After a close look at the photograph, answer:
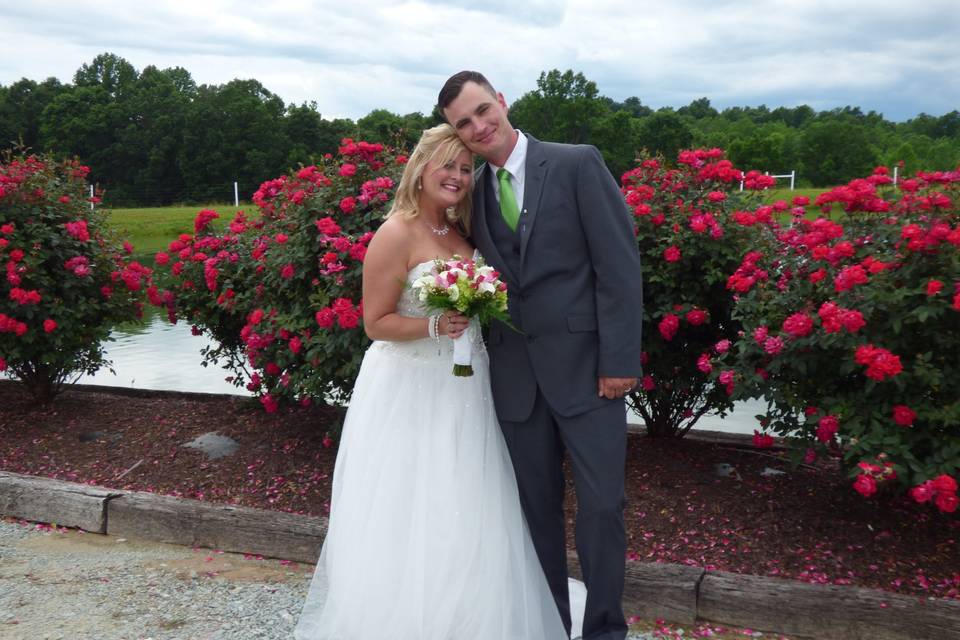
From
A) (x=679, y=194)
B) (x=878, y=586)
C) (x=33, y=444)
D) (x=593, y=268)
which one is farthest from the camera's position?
(x=33, y=444)

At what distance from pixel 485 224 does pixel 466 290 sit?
474 mm

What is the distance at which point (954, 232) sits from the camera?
11.9 feet

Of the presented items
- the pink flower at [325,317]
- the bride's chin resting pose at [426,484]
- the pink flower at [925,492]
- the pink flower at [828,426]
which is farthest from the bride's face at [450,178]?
the pink flower at [925,492]

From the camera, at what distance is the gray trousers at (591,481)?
11.3 ft

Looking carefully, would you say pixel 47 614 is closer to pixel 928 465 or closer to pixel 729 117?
pixel 928 465

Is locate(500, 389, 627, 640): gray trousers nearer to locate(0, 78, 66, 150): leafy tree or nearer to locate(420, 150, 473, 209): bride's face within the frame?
locate(420, 150, 473, 209): bride's face

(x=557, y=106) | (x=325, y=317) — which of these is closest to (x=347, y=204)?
(x=325, y=317)

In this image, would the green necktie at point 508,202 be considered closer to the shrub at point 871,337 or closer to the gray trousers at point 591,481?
the gray trousers at point 591,481

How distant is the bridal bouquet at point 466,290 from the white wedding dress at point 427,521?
325 millimetres

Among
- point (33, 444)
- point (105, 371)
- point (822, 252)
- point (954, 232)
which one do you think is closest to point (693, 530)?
point (822, 252)

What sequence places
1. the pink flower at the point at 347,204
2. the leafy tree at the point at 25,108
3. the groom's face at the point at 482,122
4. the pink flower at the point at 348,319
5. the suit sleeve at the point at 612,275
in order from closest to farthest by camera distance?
the suit sleeve at the point at 612,275 → the groom's face at the point at 482,122 → the pink flower at the point at 348,319 → the pink flower at the point at 347,204 → the leafy tree at the point at 25,108

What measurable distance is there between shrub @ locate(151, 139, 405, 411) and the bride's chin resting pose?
1074mm

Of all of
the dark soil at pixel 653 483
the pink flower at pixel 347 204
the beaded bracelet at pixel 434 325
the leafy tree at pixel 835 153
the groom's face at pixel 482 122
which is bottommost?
the dark soil at pixel 653 483

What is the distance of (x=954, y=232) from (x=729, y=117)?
2461 inches
